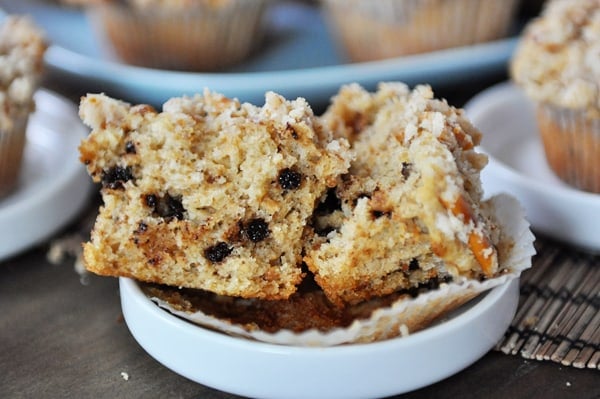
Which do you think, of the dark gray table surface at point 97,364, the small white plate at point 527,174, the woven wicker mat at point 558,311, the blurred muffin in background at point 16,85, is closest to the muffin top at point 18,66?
the blurred muffin in background at point 16,85

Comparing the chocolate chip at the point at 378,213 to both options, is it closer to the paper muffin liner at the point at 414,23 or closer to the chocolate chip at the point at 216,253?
the chocolate chip at the point at 216,253

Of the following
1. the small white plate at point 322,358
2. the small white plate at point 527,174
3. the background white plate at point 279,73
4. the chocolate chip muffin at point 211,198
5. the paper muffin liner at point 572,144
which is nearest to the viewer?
the small white plate at point 322,358

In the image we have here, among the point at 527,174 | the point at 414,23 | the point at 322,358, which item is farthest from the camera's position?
the point at 414,23

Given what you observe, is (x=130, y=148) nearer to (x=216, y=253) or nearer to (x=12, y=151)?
(x=216, y=253)

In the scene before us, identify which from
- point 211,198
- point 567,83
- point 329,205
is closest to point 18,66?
point 211,198

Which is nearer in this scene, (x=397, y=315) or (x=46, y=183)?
(x=397, y=315)

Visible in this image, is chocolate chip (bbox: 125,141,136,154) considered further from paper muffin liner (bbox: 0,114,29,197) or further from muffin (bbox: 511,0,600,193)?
muffin (bbox: 511,0,600,193)
